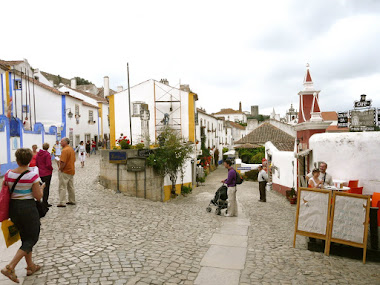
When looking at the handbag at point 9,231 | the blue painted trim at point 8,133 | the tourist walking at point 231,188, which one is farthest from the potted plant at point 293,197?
the blue painted trim at point 8,133

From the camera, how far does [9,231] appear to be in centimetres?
441

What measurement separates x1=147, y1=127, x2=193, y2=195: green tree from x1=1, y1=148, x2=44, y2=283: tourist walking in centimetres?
728

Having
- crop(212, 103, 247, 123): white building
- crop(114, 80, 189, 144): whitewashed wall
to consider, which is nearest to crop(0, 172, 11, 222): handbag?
crop(114, 80, 189, 144): whitewashed wall

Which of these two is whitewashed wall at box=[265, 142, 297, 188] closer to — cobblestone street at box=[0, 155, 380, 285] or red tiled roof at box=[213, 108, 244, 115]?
cobblestone street at box=[0, 155, 380, 285]

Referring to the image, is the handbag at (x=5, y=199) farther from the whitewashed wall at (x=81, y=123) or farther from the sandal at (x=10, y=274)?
the whitewashed wall at (x=81, y=123)

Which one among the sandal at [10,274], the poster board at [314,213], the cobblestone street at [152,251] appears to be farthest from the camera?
the poster board at [314,213]

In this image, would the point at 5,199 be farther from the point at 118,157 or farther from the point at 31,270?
the point at 118,157

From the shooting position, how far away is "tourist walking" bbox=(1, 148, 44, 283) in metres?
4.33

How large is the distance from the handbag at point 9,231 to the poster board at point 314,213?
5.36 metres

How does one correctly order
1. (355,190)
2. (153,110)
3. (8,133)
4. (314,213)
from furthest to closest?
(153,110) < (8,133) < (355,190) < (314,213)

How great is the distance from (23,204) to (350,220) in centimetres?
587

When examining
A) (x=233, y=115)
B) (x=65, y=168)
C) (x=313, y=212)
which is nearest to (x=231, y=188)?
Answer: (x=313, y=212)

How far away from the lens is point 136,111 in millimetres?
23219

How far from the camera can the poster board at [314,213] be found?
21.2ft
